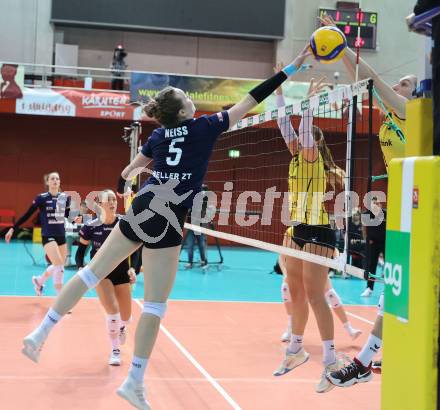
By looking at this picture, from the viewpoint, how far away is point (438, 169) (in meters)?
1.92

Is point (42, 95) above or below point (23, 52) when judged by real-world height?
below

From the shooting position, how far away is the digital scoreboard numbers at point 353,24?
20281mm

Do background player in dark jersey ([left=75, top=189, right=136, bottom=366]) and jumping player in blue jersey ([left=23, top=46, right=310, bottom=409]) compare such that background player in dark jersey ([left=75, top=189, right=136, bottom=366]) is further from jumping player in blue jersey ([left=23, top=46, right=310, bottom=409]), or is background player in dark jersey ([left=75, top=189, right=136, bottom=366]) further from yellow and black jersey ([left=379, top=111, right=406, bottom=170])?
yellow and black jersey ([left=379, top=111, right=406, bottom=170])

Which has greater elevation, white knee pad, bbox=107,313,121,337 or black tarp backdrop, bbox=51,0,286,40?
black tarp backdrop, bbox=51,0,286,40

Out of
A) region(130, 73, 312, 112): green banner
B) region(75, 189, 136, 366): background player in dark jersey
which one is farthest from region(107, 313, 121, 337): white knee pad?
region(130, 73, 312, 112): green banner

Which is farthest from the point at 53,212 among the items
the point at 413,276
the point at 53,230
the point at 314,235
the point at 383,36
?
the point at 383,36

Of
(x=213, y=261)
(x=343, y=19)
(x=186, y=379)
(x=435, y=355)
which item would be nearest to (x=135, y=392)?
(x=186, y=379)

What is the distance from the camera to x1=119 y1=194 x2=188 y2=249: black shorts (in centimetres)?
388

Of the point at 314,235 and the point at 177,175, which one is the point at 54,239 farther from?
the point at 177,175

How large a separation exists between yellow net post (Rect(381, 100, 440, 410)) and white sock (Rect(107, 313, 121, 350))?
4342 millimetres

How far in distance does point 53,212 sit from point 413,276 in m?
8.07

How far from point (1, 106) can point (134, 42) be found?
19.6ft

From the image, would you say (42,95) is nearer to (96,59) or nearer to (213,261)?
(96,59)

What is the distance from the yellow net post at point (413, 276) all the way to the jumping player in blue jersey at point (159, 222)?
1.93 meters
